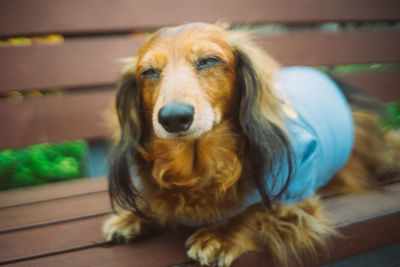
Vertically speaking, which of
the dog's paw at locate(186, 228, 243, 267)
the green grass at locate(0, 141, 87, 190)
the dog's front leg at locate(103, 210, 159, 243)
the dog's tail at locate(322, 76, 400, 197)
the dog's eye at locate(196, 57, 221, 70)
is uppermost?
the dog's eye at locate(196, 57, 221, 70)

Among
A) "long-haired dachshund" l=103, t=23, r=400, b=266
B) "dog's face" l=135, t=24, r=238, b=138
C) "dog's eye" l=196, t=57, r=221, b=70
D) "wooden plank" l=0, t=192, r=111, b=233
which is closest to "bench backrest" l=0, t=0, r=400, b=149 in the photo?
"wooden plank" l=0, t=192, r=111, b=233

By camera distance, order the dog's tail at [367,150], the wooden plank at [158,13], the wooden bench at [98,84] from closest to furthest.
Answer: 1. the wooden bench at [98,84]
2. the dog's tail at [367,150]
3. the wooden plank at [158,13]

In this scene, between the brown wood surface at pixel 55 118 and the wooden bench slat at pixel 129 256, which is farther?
the brown wood surface at pixel 55 118

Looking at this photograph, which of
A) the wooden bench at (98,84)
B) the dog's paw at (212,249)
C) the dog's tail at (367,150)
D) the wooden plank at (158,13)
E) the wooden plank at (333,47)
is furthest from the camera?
the wooden plank at (333,47)

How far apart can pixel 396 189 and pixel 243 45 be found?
35.2 inches

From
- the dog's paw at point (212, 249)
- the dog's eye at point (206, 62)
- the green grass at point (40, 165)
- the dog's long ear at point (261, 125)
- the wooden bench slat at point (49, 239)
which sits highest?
the dog's eye at point (206, 62)

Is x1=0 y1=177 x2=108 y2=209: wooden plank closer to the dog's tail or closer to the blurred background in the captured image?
the blurred background

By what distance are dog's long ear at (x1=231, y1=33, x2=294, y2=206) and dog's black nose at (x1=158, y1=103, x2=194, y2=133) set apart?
0.24 metres

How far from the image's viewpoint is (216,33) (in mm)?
1059

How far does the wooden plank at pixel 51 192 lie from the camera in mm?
1467

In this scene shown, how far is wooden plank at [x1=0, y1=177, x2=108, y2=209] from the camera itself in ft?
4.81

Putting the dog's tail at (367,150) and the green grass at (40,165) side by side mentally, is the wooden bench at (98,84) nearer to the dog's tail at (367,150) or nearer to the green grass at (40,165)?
the dog's tail at (367,150)

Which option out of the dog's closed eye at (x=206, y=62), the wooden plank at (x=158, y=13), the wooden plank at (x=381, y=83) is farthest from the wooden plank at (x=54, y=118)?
the wooden plank at (x=381, y=83)

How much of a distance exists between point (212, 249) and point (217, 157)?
0.29 m
